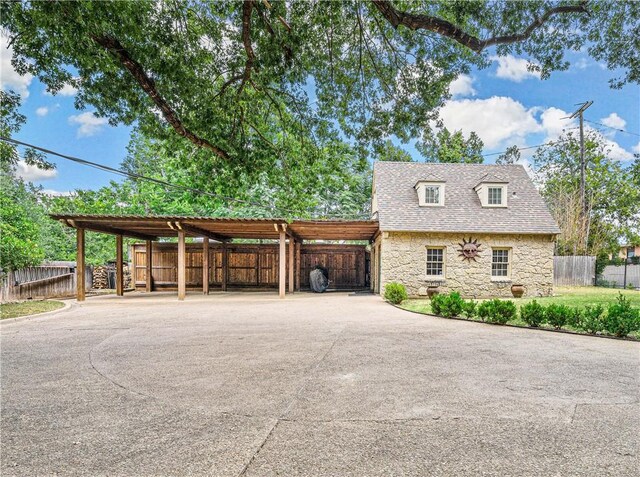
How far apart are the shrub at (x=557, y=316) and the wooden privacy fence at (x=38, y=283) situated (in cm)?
1676

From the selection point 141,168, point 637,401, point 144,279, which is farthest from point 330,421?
point 141,168

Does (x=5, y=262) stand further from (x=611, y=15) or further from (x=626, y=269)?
(x=626, y=269)

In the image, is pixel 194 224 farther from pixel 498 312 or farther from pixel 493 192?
pixel 493 192

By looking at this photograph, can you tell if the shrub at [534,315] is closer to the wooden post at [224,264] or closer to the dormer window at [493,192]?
the dormer window at [493,192]

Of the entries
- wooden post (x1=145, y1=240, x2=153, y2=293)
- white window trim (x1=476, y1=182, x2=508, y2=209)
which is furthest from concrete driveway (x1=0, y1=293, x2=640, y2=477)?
wooden post (x1=145, y1=240, x2=153, y2=293)

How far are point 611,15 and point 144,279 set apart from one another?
18.8 meters

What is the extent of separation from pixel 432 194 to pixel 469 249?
Answer: 2.89m

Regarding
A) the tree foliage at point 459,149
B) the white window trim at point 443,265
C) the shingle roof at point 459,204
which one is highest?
the tree foliage at point 459,149

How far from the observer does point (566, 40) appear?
20.6 ft

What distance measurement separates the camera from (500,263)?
13.9 metres

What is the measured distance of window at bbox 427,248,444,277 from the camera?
13.9 m

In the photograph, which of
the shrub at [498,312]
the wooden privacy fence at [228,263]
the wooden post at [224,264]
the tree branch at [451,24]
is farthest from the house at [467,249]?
the tree branch at [451,24]

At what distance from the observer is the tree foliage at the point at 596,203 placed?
2102 centimetres

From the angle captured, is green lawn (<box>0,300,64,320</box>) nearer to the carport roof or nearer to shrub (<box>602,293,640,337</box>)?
the carport roof
